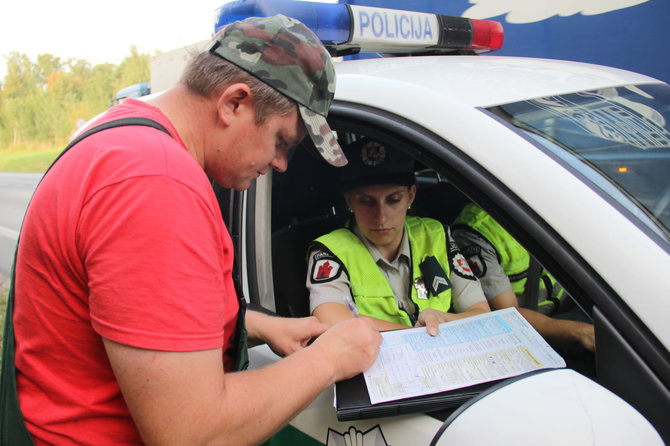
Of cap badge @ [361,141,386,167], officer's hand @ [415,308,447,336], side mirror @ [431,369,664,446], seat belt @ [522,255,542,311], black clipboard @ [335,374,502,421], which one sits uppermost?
cap badge @ [361,141,386,167]

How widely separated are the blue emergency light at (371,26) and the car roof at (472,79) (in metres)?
0.10

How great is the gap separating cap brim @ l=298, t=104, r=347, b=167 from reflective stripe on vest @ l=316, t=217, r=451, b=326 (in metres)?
0.59

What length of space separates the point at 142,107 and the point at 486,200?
0.67 m

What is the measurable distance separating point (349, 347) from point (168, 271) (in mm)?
460

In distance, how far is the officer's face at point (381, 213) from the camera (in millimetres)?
1885

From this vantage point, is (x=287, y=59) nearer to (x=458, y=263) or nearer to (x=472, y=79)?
(x=472, y=79)

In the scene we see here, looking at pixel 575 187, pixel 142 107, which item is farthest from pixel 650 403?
pixel 142 107

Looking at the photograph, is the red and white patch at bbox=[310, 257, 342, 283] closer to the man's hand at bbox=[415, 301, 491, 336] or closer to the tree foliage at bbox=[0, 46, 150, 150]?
the man's hand at bbox=[415, 301, 491, 336]

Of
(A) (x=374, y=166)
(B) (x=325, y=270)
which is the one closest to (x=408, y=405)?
(B) (x=325, y=270)

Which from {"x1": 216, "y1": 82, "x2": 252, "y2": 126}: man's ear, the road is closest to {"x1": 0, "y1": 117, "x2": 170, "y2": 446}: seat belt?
{"x1": 216, "y1": 82, "x2": 252, "y2": 126}: man's ear

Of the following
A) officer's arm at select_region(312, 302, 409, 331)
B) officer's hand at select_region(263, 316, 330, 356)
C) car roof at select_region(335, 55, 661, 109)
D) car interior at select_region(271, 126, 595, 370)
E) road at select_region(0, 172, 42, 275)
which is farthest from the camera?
road at select_region(0, 172, 42, 275)

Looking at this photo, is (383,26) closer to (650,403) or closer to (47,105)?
(650,403)

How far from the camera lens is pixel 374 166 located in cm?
188

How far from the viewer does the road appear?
680 cm
